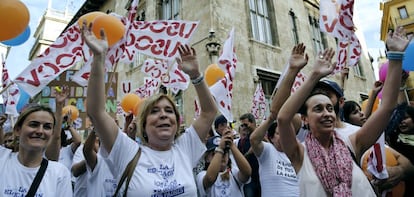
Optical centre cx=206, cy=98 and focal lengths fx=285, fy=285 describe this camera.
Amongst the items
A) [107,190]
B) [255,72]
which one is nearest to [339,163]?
[107,190]

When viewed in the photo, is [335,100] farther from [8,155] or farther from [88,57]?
[88,57]

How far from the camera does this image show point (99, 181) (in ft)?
9.16

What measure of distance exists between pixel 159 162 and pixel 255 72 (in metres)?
8.00

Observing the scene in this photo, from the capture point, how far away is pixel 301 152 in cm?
193

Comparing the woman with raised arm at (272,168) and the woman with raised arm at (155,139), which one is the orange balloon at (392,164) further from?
the woman with raised arm at (155,139)

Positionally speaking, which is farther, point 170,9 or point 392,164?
point 170,9

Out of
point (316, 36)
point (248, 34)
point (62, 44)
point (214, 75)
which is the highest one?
point (316, 36)

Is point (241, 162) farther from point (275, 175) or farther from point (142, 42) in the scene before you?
point (142, 42)

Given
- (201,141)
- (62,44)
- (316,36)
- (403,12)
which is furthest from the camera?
(403,12)

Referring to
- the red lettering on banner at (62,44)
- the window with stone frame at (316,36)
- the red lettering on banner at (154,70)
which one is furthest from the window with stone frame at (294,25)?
the red lettering on banner at (62,44)

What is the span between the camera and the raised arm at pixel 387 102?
1932mm

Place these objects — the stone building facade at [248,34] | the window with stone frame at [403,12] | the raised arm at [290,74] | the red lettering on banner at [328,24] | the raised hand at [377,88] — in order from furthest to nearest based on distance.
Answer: the window with stone frame at [403,12]
the stone building facade at [248,34]
the red lettering on banner at [328,24]
the raised hand at [377,88]
the raised arm at [290,74]

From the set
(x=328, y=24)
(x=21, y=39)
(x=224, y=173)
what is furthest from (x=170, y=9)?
(x=224, y=173)

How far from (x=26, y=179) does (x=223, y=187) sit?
1977mm
